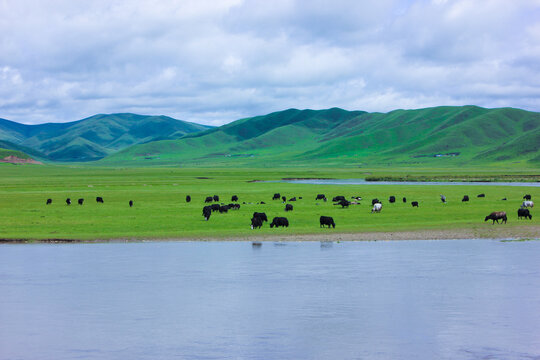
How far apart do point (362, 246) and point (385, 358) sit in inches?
621

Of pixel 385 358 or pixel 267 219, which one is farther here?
pixel 267 219

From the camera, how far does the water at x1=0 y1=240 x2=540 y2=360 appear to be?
1492cm

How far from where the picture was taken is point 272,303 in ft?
62.0

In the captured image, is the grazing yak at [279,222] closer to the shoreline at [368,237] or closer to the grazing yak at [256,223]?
the grazing yak at [256,223]

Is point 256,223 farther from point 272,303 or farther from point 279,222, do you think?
point 272,303

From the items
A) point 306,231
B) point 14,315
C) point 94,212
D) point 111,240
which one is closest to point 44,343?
point 14,315

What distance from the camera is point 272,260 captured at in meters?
25.8

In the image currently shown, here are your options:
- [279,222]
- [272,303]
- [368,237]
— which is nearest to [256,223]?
[279,222]

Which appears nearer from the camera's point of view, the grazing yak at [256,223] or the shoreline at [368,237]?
the shoreline at [368,237]

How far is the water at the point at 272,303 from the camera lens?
14.9 meters

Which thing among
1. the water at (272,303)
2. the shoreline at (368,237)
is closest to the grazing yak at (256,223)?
the shoreline at (368,237)

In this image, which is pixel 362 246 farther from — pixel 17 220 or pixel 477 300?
pixel 17 220

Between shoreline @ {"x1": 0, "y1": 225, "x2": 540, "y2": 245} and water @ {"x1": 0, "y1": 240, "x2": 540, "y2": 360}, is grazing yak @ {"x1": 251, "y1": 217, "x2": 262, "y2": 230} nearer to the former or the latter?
shoreline @ {"x1": 0, "y1": 225, "x2": 540, "y2": 245}

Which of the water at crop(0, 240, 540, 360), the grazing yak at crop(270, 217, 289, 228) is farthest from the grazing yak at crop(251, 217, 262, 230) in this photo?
the water at crop(0, 240, 540, 360)
